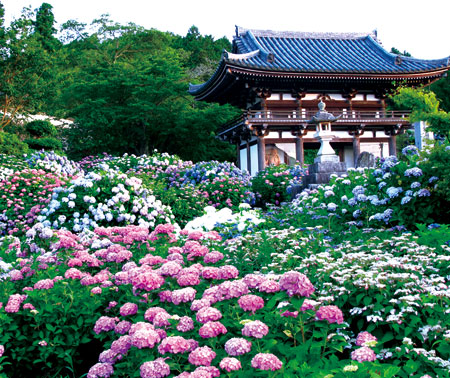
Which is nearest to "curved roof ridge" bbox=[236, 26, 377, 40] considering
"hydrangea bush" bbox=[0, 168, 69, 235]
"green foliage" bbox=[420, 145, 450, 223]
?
"hydrangea bush" bbox=[0, 168, 69, 235]

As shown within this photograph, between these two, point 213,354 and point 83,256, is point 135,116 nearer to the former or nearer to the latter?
point 83,256

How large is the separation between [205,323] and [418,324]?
3.84ft

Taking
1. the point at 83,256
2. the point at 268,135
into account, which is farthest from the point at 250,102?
the point at 83,256

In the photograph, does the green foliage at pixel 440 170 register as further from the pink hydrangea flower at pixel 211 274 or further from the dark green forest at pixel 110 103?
the dark green forest at pixel 110 103

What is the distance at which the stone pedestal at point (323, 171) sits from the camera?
9836mm

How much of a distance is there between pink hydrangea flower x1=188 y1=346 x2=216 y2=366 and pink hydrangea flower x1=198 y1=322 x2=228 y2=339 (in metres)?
0.10

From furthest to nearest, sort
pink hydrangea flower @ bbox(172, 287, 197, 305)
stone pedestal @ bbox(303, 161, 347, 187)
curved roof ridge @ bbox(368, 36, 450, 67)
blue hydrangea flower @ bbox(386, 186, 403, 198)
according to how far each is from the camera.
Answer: curved roof ridge @ bbox(368, 36, 450, 67) < stone pedestal @ bbox(303, 161, 347, 187) < blue hydrangea flower @ bbox(386, 186, 403, 198) < pink hydrangea flower @ bbox(172, 287, 197, 305)

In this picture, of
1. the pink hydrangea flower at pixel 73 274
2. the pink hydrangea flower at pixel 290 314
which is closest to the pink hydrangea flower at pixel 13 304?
the pink hydrangea flower at pixel 73 274

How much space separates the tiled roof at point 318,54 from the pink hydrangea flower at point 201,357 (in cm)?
1616

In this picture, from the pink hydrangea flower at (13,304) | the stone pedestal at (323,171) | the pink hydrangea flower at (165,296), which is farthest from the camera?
the stone pedestal at (323,171)

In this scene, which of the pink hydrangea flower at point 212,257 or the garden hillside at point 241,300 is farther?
the pink hydrangea flower at point 212,257

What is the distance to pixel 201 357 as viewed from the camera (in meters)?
1.82

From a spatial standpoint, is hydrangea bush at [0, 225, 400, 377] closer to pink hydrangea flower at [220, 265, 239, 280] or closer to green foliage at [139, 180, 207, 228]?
pink hydrangea flower at [220, 265, 239, 280]

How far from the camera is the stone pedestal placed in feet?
32.3
